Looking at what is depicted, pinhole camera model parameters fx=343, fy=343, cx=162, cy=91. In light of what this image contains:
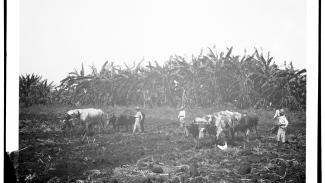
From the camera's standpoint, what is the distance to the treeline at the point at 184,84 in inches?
125

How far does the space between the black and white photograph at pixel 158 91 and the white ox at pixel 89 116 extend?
10 mm

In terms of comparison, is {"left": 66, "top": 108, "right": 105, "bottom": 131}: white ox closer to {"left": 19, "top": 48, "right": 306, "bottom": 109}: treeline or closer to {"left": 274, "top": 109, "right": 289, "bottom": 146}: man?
{"left": 19, "top": 48, "right": 306, "bottom": 109}: treeline

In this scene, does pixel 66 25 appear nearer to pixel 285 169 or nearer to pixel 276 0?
pixel 276 0

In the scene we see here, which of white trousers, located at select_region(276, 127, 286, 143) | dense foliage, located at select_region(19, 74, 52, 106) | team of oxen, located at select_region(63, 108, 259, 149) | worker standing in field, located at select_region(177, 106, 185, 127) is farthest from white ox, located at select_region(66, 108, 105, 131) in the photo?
white trousers, located at select_region(276, 127, 286, 143)

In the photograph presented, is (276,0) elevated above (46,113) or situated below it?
above

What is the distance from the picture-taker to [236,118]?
3232mm

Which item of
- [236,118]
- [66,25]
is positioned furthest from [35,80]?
[236,118]

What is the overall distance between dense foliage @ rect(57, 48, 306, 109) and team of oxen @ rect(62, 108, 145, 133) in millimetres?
97

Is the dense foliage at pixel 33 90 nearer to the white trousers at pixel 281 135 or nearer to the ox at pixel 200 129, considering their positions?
the ox at pixel 200 129

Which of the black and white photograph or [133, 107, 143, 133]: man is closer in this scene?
the black and white photograph

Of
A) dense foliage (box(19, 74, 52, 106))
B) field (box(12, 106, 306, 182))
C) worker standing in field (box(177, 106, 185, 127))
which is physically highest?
dense foliage (box(19, 74, 52, 106))

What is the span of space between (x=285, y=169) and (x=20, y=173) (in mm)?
2430

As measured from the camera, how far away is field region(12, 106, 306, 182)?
122 inches

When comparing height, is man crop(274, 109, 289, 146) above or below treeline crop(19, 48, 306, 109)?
below
